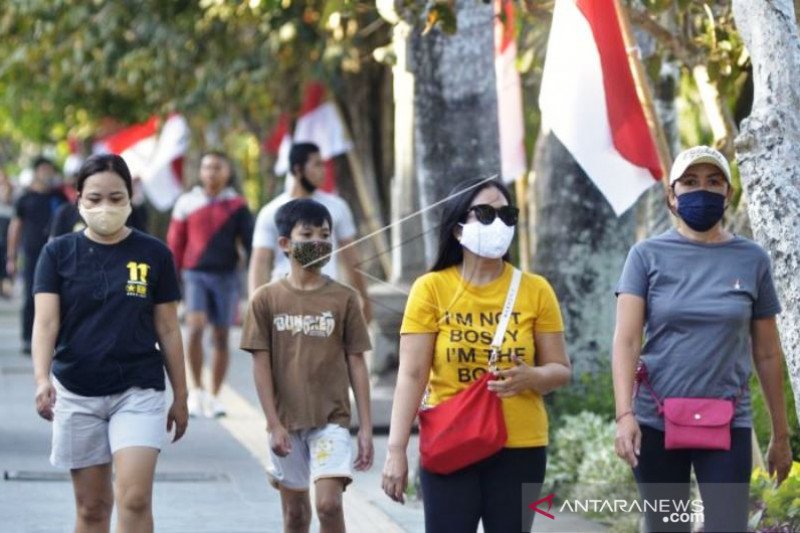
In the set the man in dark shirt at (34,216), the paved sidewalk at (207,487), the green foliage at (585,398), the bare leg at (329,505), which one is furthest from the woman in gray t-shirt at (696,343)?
the man in dark shirt at (34,216)

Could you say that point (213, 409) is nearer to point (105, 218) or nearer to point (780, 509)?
point (105, 218)

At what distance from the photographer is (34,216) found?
1997 centimetres

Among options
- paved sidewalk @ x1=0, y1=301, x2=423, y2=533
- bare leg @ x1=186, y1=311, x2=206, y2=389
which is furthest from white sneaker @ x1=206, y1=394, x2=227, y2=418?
bare leg @ x1=186, y1=311, x2=206, y2=389

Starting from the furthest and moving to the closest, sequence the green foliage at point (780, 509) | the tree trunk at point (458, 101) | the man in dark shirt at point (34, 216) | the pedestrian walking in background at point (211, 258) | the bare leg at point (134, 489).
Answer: the man in dark shirt at point (34, 216), the pedestrian walking in background at point (211, 258), the tree trunk at point (458, 101), the green foliage at point (780, 509), the bare leg at point (134, 489)

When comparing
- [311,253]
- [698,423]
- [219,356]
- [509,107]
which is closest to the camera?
[698,423]

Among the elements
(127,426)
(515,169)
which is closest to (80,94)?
(515,169)

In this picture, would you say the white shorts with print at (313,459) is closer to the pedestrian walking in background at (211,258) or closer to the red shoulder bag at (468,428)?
the red shoulder bag at (468,428)

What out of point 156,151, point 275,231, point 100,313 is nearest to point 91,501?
point 100,313

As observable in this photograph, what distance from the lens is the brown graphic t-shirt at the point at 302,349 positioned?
25.2ft

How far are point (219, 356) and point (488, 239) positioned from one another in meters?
7.91

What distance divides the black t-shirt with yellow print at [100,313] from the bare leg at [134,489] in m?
0.27

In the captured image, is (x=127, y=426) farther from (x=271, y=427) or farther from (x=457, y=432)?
(x=457, y=432)

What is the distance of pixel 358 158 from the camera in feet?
73.6

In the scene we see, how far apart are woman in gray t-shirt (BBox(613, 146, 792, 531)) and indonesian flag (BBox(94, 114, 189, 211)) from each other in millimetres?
14882
